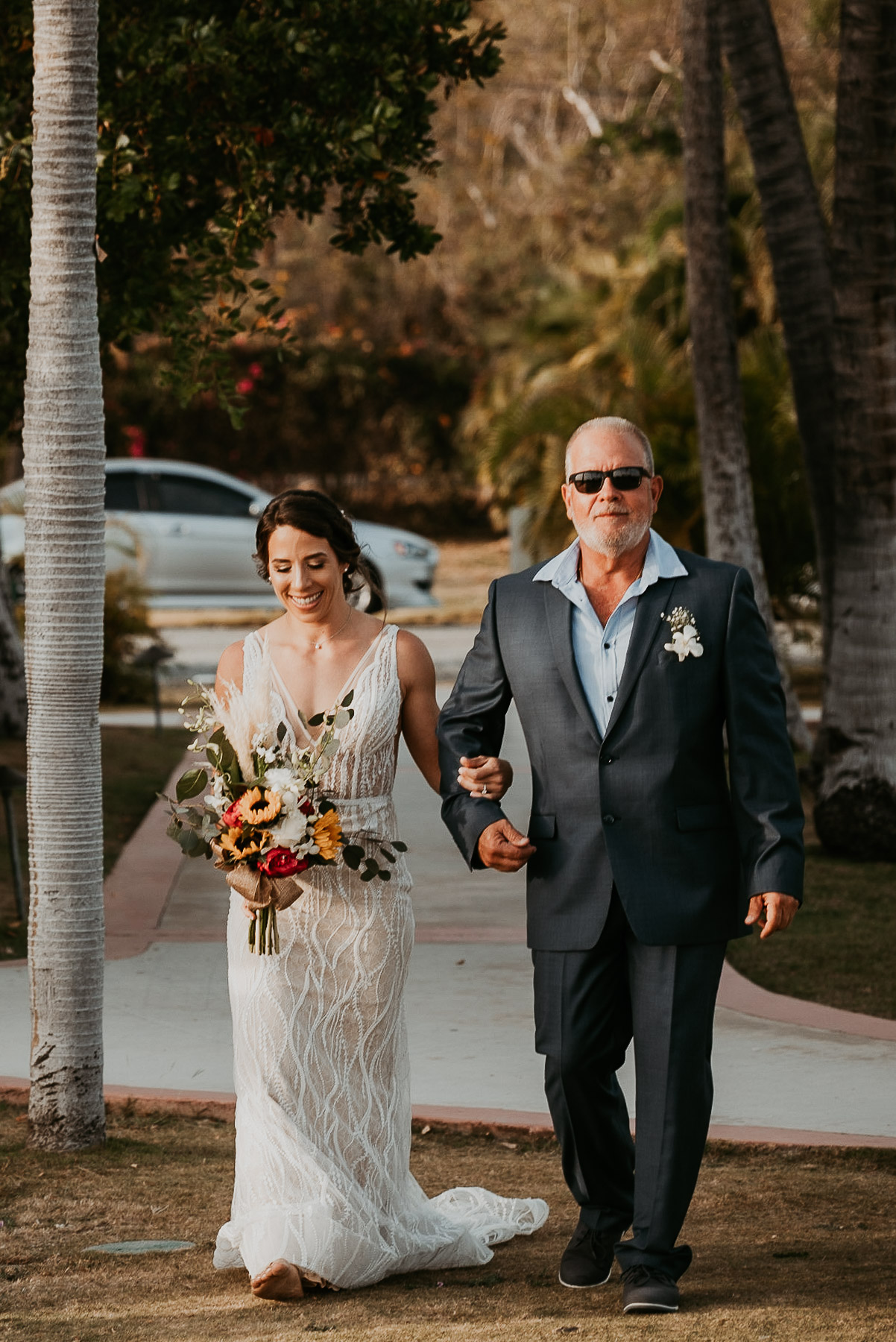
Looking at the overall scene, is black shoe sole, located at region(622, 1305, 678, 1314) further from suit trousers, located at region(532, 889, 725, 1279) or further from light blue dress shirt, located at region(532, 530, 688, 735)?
light blue dress shirt, located at region(532, 530, 688, 735)

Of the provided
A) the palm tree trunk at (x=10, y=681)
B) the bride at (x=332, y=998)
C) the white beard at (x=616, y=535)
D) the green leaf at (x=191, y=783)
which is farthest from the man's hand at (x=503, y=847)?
the palm tree trunk at (x=10, y=681)

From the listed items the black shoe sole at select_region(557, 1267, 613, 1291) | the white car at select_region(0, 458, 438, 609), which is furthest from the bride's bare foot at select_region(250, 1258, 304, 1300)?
the white car at select_region(0, 458, 438, 609)

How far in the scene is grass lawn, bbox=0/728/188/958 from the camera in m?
9.09

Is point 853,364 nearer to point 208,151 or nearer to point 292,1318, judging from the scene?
point 208,151

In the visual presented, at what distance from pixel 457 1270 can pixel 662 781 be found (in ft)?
4.60

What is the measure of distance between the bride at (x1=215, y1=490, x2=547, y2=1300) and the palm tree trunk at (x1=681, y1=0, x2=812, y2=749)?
27.3 ft

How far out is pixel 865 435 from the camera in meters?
9.91

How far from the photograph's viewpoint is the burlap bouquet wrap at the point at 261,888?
4.20 metres

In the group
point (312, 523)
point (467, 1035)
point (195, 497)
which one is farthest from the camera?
point (195, 497)

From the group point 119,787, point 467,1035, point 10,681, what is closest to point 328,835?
point 467,1035

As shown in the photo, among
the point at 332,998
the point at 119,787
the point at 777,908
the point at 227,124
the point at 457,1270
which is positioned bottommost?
the point at 457,1270

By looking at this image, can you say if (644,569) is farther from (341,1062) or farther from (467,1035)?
(467,1035)

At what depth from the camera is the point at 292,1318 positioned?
13.4 feet

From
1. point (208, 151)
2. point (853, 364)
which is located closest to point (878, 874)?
point (853, 364)
